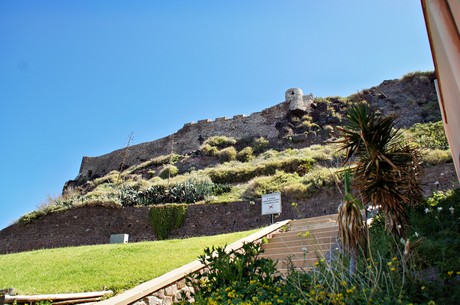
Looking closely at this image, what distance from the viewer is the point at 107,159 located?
37219 mm

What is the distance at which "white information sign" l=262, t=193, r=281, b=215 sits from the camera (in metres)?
13.2

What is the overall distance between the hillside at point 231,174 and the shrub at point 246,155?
8 cm

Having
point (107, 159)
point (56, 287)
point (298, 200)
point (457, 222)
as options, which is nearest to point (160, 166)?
point (107, 159)

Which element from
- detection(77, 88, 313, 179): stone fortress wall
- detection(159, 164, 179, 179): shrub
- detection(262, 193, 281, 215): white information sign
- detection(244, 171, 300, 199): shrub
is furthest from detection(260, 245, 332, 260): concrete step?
detection(77, 88, 313, 179): stone fortress wall

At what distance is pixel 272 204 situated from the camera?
43.7 ft

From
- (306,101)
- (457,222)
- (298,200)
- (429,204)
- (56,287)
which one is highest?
(306,101)

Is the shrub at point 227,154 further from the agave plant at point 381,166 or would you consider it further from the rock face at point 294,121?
the agave plant at point 381,166

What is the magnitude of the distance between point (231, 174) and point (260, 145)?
823cm

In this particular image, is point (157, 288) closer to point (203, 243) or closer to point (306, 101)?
point (203, 243)

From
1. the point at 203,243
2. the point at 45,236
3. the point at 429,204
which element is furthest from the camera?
the point at 45,236

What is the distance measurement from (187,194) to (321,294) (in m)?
14.1

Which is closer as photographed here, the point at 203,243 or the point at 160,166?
the point at 203,243

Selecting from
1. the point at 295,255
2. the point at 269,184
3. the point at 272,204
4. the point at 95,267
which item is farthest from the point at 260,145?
the point at 295,255

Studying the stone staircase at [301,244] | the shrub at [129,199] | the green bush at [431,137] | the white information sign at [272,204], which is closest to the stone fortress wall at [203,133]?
the green bush at [431,137]
